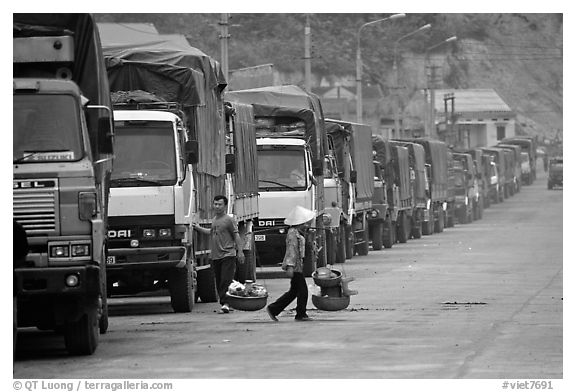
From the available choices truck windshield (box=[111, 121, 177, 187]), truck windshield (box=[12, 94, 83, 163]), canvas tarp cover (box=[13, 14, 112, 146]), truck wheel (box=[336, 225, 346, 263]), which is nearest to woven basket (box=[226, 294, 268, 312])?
truck windshield (box=[111, 121, 177, 187])

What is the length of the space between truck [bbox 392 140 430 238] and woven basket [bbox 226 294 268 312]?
30516mm

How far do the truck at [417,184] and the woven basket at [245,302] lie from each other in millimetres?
30516

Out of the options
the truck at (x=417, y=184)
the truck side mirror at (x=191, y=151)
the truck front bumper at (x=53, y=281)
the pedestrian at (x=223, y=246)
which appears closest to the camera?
the truck front bumper at (x=53, y=281)

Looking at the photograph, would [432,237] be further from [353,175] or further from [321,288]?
[321,288]

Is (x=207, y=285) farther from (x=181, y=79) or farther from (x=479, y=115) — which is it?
(x=479, y=115)

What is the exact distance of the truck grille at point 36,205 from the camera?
594 inches

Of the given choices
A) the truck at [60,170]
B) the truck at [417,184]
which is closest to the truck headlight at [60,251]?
the truck at [60,170]

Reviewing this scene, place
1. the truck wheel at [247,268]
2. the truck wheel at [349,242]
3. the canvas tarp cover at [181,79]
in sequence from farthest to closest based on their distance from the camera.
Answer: the truck wheel at [349,242] < the truck wheel at [247,268] < the canvas tarp cover at [181,79]

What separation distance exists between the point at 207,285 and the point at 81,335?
7638mm

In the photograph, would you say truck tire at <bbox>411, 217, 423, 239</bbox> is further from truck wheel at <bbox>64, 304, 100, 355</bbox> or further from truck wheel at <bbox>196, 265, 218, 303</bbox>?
truck wheel at <bbox>64, 304, 100, 355</bbox>

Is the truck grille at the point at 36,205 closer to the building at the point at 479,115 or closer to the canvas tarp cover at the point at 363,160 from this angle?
the canvas tarp cover at the point at 363,160

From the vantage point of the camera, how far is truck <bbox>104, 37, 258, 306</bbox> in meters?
20.3

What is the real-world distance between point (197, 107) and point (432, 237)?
104ft

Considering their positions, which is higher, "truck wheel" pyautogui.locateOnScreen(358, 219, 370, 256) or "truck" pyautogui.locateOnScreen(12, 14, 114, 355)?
"truck" pyautogui.locateOnScreen(12, 14, 114, 355)
